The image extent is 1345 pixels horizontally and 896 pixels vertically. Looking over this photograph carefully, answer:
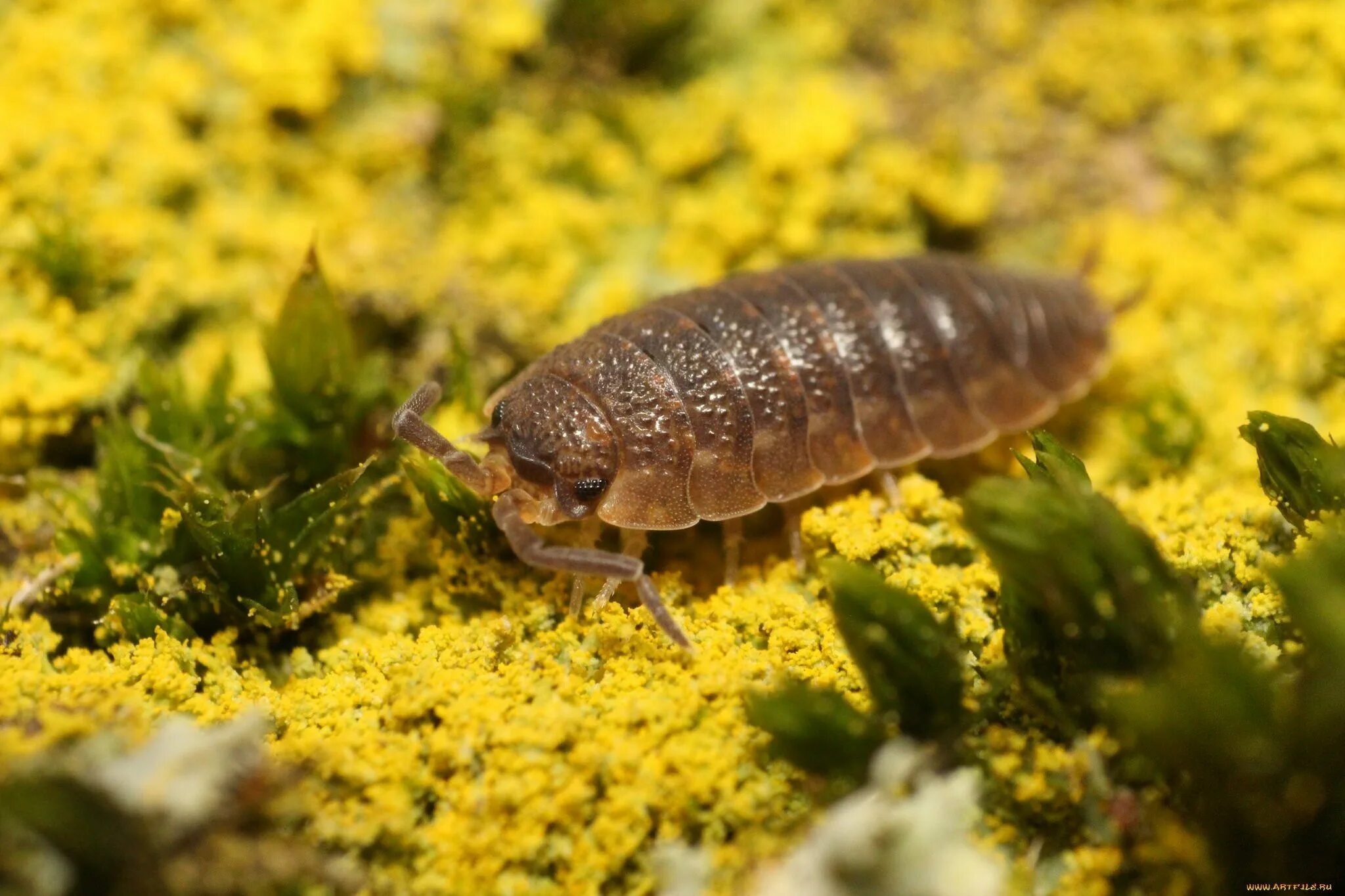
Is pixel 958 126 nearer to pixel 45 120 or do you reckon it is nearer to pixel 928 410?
pixel 928 410

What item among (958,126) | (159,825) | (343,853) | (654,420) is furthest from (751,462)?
(958,126)

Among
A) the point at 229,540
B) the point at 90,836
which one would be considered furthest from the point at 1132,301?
the point at 90,836

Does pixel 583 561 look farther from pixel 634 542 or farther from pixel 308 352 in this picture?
pixel 308 352

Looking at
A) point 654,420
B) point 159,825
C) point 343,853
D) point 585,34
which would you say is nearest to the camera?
point 159,825

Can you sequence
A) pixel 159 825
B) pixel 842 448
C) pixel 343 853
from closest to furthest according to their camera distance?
pixel 159 825, pixel 343 853, pixel 842 448

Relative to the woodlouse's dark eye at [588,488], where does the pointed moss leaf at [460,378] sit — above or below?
above

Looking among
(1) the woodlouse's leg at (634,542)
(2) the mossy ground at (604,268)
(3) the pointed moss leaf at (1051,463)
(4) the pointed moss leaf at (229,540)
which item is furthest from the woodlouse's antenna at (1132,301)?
(4) the pointed moss leaf at (229,540)

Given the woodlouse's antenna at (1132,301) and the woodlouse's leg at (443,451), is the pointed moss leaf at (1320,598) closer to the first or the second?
the woodlouse's leg at (443,451)

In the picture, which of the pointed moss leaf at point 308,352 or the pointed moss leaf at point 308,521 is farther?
the pointed moss leaf at point 308,352
